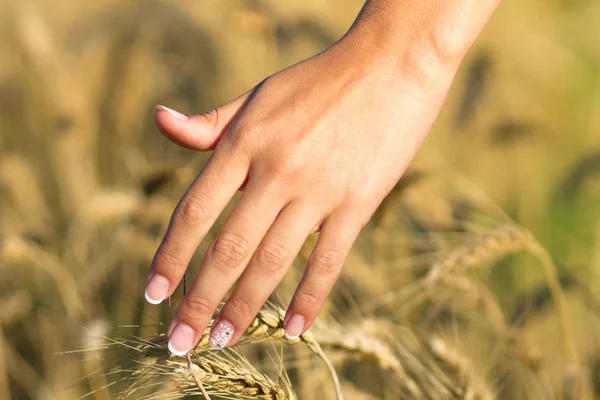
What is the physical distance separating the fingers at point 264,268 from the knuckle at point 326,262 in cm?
3

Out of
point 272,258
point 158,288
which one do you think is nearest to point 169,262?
point 158,288

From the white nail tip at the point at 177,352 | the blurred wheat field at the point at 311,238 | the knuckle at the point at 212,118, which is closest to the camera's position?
the white nail tip at the point at 177,352

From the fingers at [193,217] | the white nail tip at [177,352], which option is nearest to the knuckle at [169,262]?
the fingers at [193,217]

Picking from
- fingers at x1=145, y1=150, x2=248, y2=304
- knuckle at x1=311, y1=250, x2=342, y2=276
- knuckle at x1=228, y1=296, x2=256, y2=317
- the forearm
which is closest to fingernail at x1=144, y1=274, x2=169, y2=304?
fingers at x1=145, y1=150, x2=248, y2=304

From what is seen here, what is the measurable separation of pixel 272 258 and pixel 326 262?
3.1 inches

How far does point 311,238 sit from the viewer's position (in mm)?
1353

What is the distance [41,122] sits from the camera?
290 cm

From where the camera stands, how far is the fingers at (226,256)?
3.23 feet

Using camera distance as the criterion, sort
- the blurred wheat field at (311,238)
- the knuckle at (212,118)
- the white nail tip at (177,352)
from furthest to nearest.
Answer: the blurred wheat field at (311,238) < the knuckle at (212,118) < the white nail tip at (177,352)

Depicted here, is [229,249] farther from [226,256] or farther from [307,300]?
[307,300]

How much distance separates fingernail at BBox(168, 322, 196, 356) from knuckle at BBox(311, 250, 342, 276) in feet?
0.64

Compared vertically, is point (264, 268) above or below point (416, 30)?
below

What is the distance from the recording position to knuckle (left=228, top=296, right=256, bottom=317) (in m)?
1.00

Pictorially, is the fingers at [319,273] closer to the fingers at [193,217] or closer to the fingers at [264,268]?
the fingers at [264,268]
